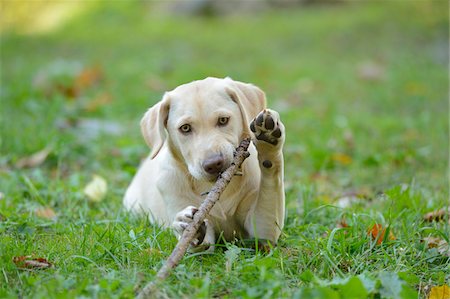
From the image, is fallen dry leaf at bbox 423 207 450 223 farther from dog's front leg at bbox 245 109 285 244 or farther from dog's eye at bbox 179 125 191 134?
dog's eye at bbox 179 125 191 134

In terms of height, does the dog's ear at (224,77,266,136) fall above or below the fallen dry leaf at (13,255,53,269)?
above

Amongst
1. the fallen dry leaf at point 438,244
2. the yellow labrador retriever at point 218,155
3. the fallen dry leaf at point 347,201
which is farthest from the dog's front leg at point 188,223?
the fallen dry leaf at point 347,201

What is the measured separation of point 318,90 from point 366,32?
4231 millimetres

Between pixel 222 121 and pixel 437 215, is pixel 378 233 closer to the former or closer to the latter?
pixel 437 215

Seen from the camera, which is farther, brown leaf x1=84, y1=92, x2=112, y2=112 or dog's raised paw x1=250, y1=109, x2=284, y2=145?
brown leaf x1=84, y1=92, x2=112, y2=112

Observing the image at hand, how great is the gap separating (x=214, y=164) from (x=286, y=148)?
10.3 feet

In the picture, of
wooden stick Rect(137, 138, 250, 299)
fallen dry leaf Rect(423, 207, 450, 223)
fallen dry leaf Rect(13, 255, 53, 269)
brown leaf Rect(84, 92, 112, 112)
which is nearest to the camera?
wooden stick Rect(137, 138, 250, 299)

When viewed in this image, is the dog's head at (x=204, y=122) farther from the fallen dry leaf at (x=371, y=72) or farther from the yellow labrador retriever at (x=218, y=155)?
the fallen dry leaf at (x=371, y=72)

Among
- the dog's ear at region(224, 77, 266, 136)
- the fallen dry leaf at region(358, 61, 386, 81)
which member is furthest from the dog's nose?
the fallen dry leaf at region(358, 61, 386, 81)

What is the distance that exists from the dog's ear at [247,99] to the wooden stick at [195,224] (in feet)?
0.64

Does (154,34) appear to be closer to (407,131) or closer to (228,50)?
(228,50)

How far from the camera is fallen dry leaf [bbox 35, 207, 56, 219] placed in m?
4.28

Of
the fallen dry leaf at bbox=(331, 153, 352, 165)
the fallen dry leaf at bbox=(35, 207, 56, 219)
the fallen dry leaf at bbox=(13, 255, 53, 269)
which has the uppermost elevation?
the fallen dry leaf at bbox=(13, 255, 53, 269)

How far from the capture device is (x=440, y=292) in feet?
9.84
